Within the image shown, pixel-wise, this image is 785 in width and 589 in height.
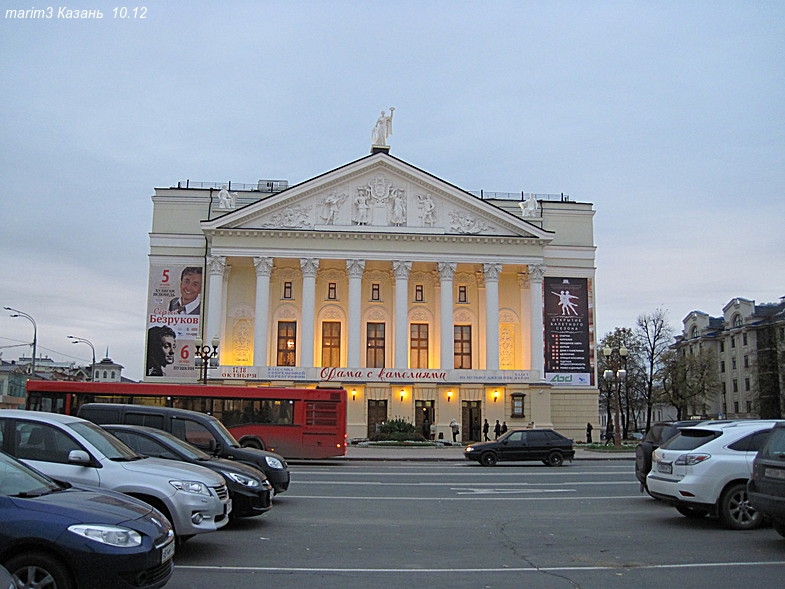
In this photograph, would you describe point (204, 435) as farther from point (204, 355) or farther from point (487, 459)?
point (204, 355)

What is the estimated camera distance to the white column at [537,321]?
50294mm

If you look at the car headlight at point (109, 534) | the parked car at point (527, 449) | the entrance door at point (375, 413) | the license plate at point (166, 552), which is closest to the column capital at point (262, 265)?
the entrance door at point (375, 413)

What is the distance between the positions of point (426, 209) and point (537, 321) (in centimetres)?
1082

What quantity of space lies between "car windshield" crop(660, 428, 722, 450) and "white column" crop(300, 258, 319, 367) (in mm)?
37173

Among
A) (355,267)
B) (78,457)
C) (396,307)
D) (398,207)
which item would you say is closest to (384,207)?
(398,207)

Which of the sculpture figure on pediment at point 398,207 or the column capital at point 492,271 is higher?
the sculpture figure on pediment at point 398,207

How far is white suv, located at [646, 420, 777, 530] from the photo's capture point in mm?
11992

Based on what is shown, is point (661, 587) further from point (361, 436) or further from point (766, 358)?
point (766, 358)

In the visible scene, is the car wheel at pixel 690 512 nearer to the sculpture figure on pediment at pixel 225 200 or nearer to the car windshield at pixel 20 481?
the car windshield at pixel 20 481

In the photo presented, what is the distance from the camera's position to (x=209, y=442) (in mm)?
14812

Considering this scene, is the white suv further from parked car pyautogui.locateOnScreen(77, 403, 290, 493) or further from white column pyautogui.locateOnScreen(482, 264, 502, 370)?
white column pyautogui.locateOnScreen(482, 264, 502, 370)

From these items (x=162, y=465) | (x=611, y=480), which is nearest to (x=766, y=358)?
(x=611, y=480)

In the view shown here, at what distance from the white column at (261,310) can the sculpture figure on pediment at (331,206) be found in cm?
477

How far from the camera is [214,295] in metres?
49.7
